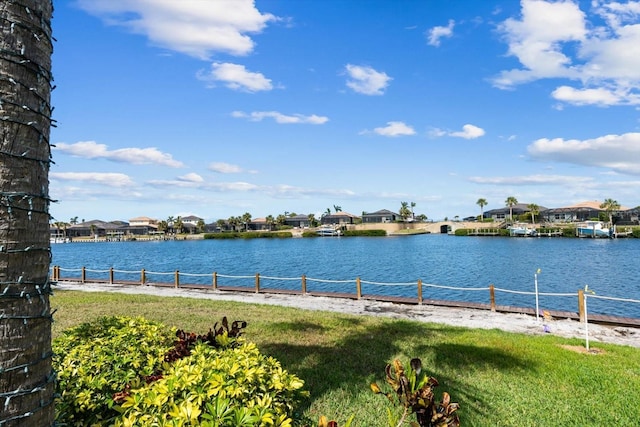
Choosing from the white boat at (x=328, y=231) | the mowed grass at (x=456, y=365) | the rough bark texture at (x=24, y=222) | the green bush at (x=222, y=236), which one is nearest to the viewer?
the rough bark texture at (x=24, y=222)

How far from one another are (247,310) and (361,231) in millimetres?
115193

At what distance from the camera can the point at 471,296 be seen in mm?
25312

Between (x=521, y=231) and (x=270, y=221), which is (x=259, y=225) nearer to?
(x=270, y=221)

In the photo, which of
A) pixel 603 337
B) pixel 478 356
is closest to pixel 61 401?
pixel 478 356

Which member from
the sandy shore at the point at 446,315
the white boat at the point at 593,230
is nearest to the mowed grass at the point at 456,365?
the sandy shore at the point at 446,315

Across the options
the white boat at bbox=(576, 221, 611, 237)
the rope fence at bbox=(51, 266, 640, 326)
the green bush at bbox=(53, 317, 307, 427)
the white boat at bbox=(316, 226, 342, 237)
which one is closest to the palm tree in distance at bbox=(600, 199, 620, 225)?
the white boat at bbox=(576, 221, 611, 237)

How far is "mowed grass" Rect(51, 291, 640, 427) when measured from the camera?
6.12 m

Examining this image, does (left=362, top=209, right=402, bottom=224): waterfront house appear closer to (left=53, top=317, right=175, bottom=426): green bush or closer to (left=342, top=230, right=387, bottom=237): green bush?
(left=342, top=230, right=387, bottom=237): green bush

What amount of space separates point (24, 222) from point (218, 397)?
5.44 feet

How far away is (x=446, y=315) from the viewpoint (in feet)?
46.8

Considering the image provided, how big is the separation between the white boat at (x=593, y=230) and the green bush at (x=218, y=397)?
348 feet

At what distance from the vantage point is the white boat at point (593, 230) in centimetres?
8806

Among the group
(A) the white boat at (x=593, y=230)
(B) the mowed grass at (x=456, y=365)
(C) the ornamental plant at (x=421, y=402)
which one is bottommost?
(A) the white boat at (x=593, y=230)

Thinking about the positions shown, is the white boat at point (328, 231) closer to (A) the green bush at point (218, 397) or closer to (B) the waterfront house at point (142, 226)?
(B) the waterfront house at point (142, 226)
